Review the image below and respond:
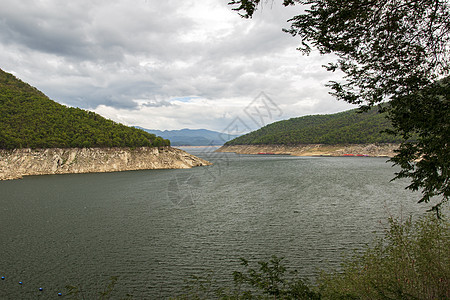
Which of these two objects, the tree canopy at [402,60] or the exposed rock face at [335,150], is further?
the exposed rock face at [335,150]

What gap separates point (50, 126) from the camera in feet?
277

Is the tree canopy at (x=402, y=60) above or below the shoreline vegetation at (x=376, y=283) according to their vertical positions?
above

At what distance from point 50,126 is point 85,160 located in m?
18.1

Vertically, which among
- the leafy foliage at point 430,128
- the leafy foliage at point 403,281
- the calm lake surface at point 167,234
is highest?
the leafy foliage at point 430,128

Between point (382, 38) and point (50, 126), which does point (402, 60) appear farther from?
point (50, 126)

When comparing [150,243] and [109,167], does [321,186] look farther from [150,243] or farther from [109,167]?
[109,167]

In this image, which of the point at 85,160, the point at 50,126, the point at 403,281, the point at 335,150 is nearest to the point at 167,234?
the point at 403,281

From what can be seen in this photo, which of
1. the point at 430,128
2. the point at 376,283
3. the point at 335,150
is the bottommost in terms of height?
the point at 376,283

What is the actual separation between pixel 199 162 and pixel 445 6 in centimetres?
9874

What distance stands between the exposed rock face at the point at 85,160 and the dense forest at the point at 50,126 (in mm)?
1893

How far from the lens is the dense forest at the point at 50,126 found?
2985 inches

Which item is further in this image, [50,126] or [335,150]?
[335,150]

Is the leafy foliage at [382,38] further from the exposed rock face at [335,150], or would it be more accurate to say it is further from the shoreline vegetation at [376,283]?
the exposed rock face at [335,150]

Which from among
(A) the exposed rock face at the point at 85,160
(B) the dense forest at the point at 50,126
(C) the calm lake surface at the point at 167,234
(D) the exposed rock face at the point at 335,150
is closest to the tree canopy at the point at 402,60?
(C) the calm lake surface at the point at 167,234
